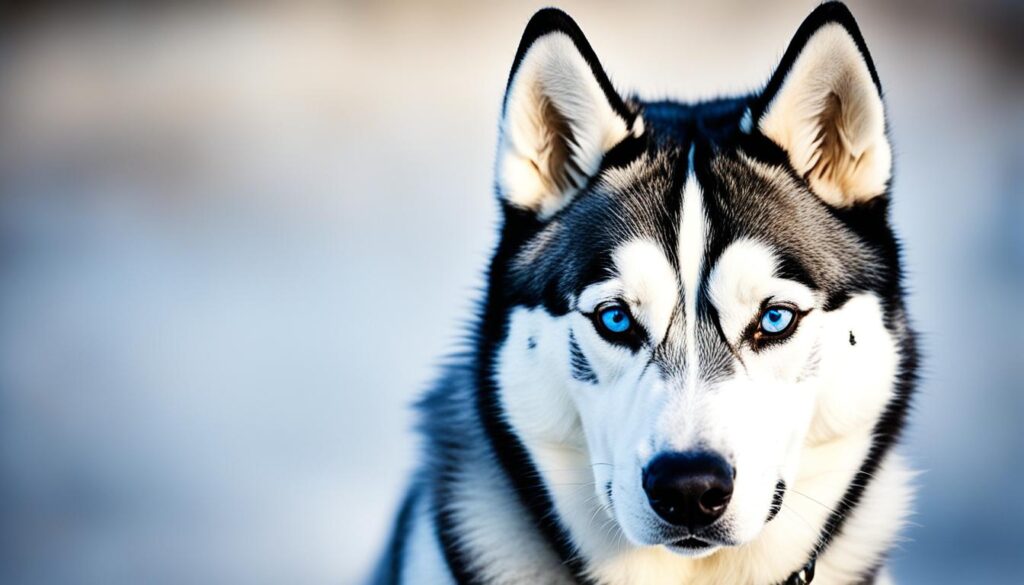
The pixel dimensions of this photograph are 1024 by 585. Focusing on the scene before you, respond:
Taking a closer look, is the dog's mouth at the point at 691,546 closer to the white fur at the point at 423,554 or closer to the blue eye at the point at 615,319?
the blue eye at the point at 615,319

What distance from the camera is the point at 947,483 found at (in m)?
2.79

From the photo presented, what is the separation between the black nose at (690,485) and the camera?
4.14ft

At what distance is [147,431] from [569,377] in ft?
7.09

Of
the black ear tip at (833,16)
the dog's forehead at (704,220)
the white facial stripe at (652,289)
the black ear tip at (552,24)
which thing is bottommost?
the white facial stripe at (652,289)

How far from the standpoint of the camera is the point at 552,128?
167 cm

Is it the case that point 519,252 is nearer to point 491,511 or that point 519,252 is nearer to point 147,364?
point 491,511

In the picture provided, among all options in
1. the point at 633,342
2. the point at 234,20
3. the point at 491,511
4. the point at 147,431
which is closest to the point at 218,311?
the point at 147,431

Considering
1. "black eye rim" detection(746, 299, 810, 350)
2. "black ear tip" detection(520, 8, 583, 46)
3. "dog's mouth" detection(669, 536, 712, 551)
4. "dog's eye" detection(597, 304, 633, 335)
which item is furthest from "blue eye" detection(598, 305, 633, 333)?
"black ear tip" detection(520, 8, 583, 46)

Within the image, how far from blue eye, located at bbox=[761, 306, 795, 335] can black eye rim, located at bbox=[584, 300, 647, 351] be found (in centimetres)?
18

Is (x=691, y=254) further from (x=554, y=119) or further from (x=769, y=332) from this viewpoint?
(x=554, y=119)

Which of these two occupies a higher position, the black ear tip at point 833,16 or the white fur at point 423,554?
the black ear tip at point 833,16

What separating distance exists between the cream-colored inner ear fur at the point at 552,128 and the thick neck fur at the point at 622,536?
364mm

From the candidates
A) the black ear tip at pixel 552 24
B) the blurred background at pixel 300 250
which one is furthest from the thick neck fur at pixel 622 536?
the blurred background at pixel 300 250

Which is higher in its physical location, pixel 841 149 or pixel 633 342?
pixel 841 149
